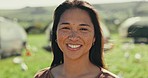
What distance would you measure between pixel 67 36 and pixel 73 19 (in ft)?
0.38

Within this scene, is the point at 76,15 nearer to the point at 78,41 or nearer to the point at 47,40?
the point at 78,41

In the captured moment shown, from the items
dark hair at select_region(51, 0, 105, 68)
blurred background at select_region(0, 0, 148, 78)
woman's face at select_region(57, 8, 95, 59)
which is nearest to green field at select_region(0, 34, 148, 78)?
blurred background at select_region(0, 0, 148, 78)

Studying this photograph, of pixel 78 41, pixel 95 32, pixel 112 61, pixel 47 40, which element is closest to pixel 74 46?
pixel 78 41

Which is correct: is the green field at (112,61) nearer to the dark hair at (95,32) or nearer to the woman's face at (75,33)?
the dark hair at (95,32)

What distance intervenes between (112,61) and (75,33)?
7.64 metres

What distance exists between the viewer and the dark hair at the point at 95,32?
2467 mm

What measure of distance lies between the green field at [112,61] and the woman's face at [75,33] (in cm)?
604

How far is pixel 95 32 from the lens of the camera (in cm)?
251

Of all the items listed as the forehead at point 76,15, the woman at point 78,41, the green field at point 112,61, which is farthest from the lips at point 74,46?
the green field at point 112,61

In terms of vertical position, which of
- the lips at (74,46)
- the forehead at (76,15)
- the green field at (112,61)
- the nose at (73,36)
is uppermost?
the forehead at (76,15)

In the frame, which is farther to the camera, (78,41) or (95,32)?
(95,32)

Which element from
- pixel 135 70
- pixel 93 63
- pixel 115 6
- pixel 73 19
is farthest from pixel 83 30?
pixel 115 6

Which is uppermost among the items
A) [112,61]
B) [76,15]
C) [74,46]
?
[76,15]

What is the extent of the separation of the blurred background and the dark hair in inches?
241
